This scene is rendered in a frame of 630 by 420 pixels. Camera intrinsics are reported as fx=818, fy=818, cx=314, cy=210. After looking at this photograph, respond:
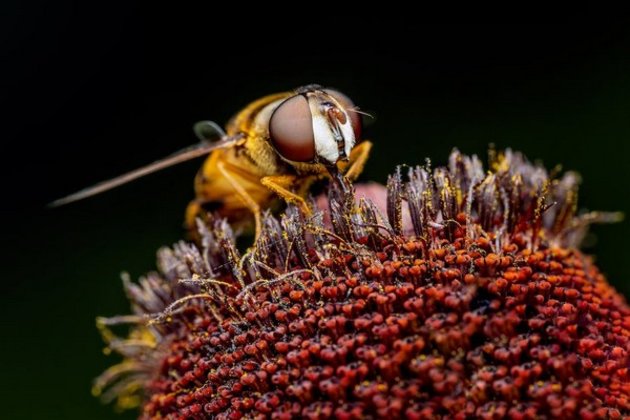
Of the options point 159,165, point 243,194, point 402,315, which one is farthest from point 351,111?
point 402,315

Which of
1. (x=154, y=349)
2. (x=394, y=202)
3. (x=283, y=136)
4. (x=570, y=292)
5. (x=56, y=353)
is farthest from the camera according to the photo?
(x=56, y=353)

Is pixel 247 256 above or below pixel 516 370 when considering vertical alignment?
above

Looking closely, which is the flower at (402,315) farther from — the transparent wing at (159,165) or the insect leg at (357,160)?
the transparent wing at (159,165)

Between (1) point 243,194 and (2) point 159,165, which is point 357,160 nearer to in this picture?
(1) point 243,194

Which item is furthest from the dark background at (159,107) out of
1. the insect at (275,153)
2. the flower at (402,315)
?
the flower at (402,315)

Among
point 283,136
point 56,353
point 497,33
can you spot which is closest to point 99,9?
point 56,353

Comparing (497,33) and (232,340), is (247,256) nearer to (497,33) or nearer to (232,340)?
(232,340)

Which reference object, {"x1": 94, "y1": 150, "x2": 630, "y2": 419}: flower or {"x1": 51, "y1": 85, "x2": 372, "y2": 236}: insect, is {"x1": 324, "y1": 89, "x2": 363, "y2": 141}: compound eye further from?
{"x1": 94, "y1": 150, "x2": 630, "y2": 419}: flower
